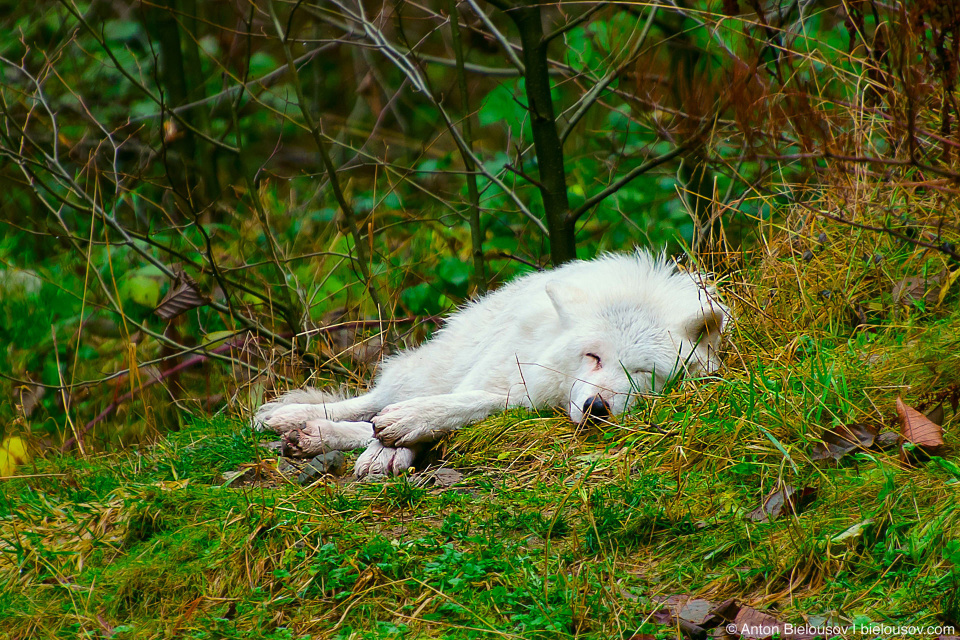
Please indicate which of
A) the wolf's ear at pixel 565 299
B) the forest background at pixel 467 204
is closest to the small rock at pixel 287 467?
the forest background at pixel 467 204

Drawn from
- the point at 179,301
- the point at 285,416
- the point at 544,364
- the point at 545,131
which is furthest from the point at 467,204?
the point at 285,416

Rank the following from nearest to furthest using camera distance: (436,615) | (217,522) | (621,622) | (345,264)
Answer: (621,622), (436,615), (217,522), (345,264)

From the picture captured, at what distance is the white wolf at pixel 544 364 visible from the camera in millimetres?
3797

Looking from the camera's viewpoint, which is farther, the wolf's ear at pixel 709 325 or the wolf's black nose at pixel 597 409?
the wolf's ear at pixel 709 325

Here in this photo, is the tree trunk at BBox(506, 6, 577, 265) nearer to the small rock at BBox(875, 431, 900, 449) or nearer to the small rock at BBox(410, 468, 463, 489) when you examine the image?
the small rock at BBox(410, 468, 463, 489)

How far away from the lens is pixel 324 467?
360 cm

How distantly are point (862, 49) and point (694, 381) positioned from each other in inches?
109

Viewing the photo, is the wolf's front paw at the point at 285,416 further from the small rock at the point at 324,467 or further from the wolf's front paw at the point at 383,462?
the wolf's front paw at the point at 383,462

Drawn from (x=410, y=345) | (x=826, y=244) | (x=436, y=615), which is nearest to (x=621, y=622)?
(x=436, y=615)

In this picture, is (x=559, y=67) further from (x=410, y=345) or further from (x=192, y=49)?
(x=192, y=49)

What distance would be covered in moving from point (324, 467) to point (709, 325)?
1.97 metres

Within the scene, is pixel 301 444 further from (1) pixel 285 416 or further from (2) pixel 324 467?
(1) pixel 285 416

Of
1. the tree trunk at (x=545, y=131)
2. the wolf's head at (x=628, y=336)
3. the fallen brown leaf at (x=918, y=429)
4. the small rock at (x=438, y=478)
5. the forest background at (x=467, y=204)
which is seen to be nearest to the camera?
the fallen brown leaf at (x=918, y=429)

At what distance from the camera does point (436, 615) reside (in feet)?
7.95
